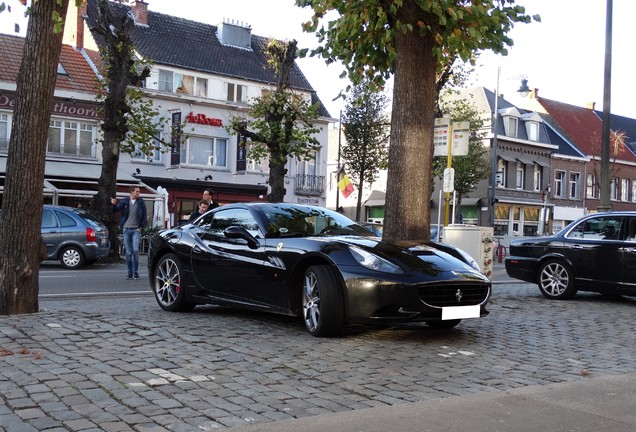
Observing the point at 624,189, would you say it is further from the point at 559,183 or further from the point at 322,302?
the point at 322,302

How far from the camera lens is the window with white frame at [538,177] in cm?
5144

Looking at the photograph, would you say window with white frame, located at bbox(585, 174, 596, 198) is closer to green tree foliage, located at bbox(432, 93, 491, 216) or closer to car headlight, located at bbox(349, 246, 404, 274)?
green tree foliage, located at bbox(432, 93, 491, 216)

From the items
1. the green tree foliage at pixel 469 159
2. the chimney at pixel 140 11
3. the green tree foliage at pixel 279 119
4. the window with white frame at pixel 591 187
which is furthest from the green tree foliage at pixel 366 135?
the window with white frame at pixel 591 187

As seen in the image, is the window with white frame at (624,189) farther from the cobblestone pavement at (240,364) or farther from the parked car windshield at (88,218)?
the cobblestone pavement at (240,364)

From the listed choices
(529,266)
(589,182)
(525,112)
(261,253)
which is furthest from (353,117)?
(261,253)

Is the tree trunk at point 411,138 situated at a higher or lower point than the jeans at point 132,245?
higher

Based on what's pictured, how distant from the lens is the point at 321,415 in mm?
4410

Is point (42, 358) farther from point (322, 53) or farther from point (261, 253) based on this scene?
point (322, 53)

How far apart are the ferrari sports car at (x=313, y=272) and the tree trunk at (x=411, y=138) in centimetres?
190

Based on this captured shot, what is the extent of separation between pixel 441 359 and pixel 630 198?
56.8 m

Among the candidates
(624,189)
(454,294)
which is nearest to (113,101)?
(454,294)

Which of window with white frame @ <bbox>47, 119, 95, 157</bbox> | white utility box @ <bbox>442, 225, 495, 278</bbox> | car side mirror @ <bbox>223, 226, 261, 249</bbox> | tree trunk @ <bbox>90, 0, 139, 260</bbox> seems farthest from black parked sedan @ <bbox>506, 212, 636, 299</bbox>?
window with white frame @ <bbox>47, 119, 95, 157</bbox>

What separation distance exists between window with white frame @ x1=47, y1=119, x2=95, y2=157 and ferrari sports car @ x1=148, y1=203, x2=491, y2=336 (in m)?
25.5

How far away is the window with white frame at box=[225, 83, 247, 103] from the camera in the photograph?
38694 millimetres
